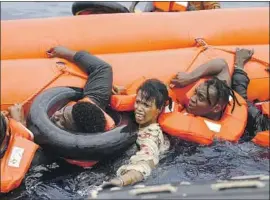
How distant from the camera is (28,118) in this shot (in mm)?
2973

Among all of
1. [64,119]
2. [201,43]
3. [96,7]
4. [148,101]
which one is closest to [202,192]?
[148,101]

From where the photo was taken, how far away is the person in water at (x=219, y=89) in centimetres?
315

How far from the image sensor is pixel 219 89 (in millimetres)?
3137

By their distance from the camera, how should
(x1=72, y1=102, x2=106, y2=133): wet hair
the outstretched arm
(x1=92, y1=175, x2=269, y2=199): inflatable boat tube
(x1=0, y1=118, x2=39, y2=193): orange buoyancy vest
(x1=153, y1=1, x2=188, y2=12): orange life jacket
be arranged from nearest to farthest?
(x1=92, y1=175, x2=269, y2=199): inflatable boat tube < (x1=0, y1=118, x2=39, y2=193): orange buoyancy vest < (x1=72, y1=102, x2=106, y2=133): wet hair < the outstretched arm < (x1=153, y1=1, x2=188, y2=12): orange life jacket

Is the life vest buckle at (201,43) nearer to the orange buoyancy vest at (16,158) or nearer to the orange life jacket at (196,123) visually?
the orange life jacket at (196,123)

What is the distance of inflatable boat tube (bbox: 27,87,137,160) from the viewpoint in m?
2.80

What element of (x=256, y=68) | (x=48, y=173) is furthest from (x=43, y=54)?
(x=256, y=68)

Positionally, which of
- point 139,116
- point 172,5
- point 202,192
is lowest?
point 139,116

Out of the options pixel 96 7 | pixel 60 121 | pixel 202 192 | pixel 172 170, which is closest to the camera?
pixel 202 192

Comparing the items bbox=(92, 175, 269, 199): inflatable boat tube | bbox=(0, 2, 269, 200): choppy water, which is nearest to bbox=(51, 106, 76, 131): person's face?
bbox=(0, 2, 269, 200): choppy water

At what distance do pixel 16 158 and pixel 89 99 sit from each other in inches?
27.4

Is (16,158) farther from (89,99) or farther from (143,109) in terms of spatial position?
(143,109)

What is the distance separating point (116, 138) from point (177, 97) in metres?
0.79

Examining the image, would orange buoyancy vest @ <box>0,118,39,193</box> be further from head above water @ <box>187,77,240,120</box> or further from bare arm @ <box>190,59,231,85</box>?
bare arm @ <box>190,59,231,85</box>
